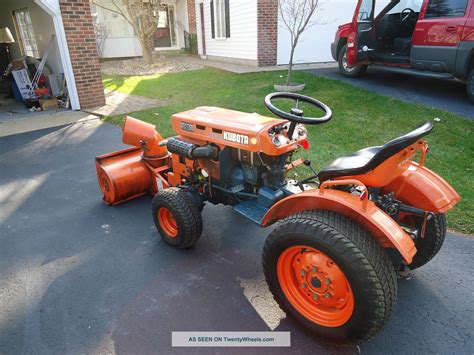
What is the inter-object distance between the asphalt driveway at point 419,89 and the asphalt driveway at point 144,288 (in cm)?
420

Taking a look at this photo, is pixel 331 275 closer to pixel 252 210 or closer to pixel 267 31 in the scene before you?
pixel 252 210

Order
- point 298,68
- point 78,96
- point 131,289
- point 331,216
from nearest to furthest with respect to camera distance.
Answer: point 331,216 → point 131,289 → point 78,96 → point 298,68

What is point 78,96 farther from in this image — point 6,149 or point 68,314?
point 68,314

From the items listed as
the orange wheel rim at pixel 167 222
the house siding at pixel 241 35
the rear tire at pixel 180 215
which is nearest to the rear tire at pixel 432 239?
the rear tire at pixel 180 215

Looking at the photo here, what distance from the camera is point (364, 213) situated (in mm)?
1865

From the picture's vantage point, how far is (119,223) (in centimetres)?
351

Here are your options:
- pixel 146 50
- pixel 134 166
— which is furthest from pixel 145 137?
pixel 146 50

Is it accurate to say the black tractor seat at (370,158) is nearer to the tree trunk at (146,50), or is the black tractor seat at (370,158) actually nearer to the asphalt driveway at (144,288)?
the asphalt driveway at (144,288)

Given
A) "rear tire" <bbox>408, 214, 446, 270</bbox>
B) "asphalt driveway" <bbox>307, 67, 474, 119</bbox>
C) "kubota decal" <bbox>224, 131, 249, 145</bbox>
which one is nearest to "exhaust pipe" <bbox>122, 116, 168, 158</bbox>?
"kubota decal" <bbox>224, 131, 249, 145</bbox>

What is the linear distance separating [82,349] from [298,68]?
10.0 metres

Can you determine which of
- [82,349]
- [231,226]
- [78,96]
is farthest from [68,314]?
[78,96]

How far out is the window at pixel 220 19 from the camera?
12906 mm

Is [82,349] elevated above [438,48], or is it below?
below

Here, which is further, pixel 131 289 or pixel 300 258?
pixel 131 289
